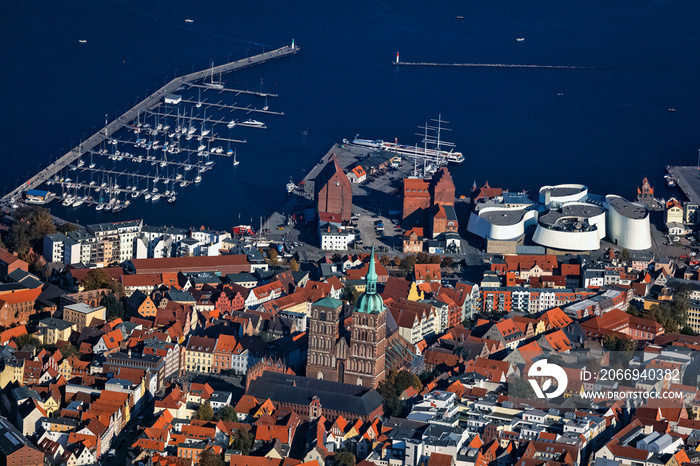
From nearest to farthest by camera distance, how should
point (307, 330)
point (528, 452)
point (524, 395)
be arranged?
point (528, 452)
point (524, 395)
point (307, 330)

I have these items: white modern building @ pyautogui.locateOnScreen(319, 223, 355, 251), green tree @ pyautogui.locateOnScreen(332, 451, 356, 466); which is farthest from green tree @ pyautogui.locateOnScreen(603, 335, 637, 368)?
white modern building @ pyautogui.locateOnScreen(319, 223, 355, 251)

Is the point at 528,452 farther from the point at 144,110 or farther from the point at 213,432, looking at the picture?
the point at 144,110

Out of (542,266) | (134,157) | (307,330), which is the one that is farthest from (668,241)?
(134,157)

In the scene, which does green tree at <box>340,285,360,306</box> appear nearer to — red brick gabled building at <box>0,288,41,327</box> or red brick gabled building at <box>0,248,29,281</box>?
red brick gabled building at <box>0,288,41,327</box>

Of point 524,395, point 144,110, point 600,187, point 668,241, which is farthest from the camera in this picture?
point 144,110

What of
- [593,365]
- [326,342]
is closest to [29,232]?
[326,342]

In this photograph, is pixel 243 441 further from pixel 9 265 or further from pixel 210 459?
pixel 9 265
